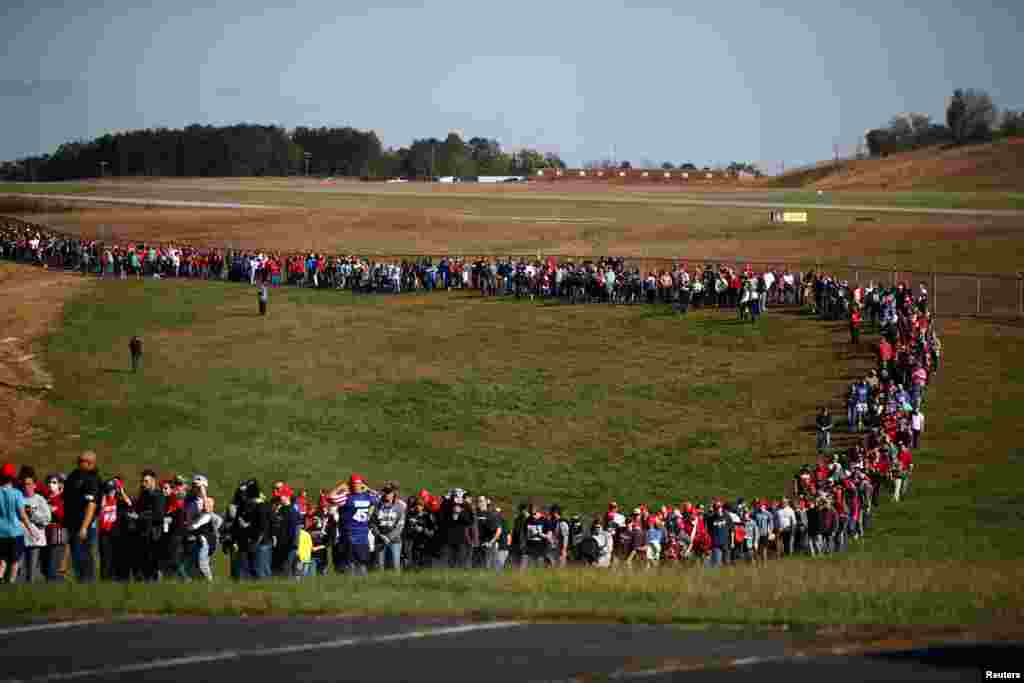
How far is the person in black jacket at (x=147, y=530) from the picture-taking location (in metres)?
17.4

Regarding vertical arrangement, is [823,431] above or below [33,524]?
below

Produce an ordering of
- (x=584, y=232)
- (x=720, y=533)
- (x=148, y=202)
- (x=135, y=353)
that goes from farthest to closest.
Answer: (x=148, y=202), (x=584, y=232), (x=135, y=353), (x=720, y=533)

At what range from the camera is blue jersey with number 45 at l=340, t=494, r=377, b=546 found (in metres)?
18.7

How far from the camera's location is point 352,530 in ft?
61.5

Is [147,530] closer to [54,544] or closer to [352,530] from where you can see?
[54,544]

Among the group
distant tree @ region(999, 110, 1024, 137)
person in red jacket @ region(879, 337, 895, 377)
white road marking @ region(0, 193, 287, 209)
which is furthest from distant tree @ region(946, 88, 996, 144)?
person in red jacket @ region(879, 337, 895, 377)

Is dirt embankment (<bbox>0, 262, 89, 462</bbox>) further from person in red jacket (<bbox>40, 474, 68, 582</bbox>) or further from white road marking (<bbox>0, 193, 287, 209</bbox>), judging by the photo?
white road marking (<bbox>0, 193, 287, 209</bbox>)

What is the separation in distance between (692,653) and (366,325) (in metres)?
42.9

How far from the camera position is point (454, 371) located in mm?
45812

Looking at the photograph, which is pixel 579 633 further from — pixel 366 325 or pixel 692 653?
pixel 366 325

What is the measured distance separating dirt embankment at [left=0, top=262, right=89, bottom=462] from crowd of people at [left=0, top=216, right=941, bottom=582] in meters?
16.1

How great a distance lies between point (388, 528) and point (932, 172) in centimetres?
12733

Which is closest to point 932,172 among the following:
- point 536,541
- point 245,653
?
point 536,541

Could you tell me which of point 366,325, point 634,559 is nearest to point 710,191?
point 366,325
